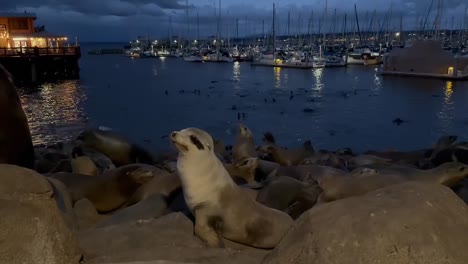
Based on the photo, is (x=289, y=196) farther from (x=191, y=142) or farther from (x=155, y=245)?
(x=155, y=245)

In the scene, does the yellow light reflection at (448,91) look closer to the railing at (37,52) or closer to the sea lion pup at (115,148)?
the sea lion pup at (115,148)

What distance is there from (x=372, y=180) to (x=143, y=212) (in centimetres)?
284

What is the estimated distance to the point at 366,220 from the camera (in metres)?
2.91

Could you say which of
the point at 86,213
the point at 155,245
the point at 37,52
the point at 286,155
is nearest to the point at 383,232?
the point at 155,245

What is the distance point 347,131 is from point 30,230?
23370mm

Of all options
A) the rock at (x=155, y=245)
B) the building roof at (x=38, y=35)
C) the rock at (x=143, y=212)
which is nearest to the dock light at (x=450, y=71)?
the building roof at (x=38, y=35)

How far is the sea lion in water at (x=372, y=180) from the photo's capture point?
6.01 metres

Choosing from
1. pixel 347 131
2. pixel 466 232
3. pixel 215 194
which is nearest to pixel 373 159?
pixel 215 194

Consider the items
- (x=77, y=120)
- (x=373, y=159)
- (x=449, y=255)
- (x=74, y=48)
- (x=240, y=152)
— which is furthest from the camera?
(x=74, y=48)

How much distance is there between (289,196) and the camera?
5898 mm

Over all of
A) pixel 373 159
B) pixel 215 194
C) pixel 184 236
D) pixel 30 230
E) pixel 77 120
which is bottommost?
pixel 77 120

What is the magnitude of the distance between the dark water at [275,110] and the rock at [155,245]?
13341 millimetres

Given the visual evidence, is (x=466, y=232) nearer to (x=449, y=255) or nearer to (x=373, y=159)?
(x=449, y=255)

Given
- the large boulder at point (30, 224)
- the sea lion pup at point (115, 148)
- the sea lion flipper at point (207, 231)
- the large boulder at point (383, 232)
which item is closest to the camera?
the large boulder at point (383, 232)
